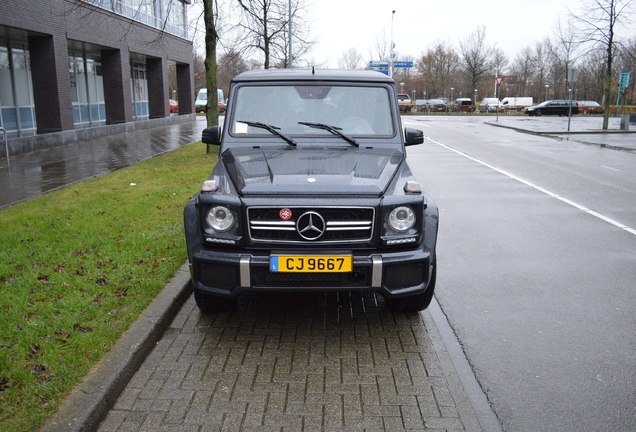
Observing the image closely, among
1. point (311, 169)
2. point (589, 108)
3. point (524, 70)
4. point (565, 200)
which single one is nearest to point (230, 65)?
point (565, 200)

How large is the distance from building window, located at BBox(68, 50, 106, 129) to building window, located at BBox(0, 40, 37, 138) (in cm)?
361

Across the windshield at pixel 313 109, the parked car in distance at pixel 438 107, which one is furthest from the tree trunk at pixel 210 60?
the parked car in distance at pixel 438 107

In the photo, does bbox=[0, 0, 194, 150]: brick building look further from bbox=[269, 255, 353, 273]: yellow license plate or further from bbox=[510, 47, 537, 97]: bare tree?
bbox=[510, 47, 537, 97]: bare tree

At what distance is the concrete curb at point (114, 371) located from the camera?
3.04 meters

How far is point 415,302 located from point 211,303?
1.68 metres

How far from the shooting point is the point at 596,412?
3.33 metres

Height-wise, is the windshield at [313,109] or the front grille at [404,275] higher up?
the windshield at [313,109]

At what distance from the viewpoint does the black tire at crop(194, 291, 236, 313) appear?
4617 millimetres

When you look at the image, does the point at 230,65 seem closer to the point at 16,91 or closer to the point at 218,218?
the point at 16,91

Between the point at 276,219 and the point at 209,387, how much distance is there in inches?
48.2

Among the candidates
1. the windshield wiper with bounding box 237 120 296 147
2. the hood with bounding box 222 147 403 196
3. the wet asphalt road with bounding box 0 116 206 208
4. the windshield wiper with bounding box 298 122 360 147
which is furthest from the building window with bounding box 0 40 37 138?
the hood with bounding box 222 147 403 196

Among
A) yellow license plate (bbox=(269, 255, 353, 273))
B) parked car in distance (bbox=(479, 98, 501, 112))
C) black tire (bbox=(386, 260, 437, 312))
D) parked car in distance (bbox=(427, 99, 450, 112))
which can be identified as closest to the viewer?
yellow license plate (bbox=(269, 255, 353, 273))

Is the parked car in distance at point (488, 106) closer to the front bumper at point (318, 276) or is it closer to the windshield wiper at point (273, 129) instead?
the windshield wiper at point (273, 129)

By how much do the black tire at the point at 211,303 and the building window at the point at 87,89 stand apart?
2323 cm
